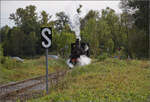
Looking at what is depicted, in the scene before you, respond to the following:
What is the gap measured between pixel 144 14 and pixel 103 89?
1895 centimetres

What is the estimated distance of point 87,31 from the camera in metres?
38.2

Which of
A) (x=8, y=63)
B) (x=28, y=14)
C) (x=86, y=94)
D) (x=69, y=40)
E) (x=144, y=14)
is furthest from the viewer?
(x=28, y=14)

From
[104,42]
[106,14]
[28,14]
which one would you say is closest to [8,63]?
[28,14]

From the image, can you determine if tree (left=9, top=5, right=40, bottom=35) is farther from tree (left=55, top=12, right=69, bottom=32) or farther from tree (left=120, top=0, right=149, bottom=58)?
tree (left=120, top=0, right=149, bottom=58)

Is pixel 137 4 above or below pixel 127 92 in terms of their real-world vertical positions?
above

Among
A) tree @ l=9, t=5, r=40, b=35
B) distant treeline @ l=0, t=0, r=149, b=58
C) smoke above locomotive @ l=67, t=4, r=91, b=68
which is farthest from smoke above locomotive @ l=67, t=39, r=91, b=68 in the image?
tree @ l=9, t=5, r=40, b=35

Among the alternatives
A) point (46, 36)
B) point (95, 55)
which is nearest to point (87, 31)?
point (95, 55)

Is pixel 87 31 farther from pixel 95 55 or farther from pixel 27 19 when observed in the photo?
pixel 27 19

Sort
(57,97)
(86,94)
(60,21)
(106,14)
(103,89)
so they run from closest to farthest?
1. (57,97)
2. (86,94)
3. (103,89)
4. (60,21)
5. (106,14)

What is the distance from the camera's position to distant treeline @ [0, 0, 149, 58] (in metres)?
29.7

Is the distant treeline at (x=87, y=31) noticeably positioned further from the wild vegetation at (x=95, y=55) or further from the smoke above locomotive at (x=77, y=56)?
the smoke above locomotive at (x=77, y=56)

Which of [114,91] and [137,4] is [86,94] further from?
[137,4]

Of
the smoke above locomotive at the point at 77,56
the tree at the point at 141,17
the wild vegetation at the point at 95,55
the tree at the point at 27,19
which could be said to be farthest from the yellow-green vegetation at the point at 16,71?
the tree at the point at 27,19

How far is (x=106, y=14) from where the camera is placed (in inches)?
1930
